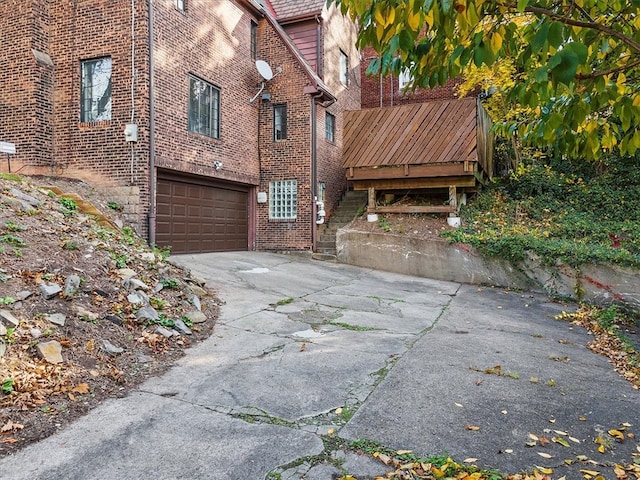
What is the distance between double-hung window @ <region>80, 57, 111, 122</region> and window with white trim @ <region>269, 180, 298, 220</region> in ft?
17.0

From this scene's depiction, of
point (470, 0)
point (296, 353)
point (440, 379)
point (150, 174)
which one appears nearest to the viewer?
point (470, 0)

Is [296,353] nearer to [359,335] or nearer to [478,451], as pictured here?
[359,335]

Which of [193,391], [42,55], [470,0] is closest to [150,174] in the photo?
[42,55]

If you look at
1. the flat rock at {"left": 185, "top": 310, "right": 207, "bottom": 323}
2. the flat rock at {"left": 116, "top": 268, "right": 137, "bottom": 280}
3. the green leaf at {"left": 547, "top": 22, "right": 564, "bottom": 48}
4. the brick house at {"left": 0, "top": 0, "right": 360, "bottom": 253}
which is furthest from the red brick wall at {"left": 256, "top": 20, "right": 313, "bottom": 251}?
the green leaf at {"left": 547, "top": 22, "right": 564, "bottom": 48}

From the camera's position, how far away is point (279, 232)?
1355cm

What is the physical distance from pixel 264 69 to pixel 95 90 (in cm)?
486

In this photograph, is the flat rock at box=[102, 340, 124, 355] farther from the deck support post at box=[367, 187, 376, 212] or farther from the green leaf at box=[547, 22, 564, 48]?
the deck support post at box=[367, 187, 376, 212]

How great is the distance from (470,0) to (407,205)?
10.8 m

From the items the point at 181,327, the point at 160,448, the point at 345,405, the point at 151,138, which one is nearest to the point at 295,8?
the point at 151,138

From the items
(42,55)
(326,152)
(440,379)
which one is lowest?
(440,379)

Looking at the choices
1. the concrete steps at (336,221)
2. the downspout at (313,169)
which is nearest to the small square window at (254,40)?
the downspout at (313,169)

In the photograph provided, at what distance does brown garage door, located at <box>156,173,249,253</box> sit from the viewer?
34.5 ft

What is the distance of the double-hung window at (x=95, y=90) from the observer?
9.85 meters

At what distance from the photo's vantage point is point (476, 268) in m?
10.5
